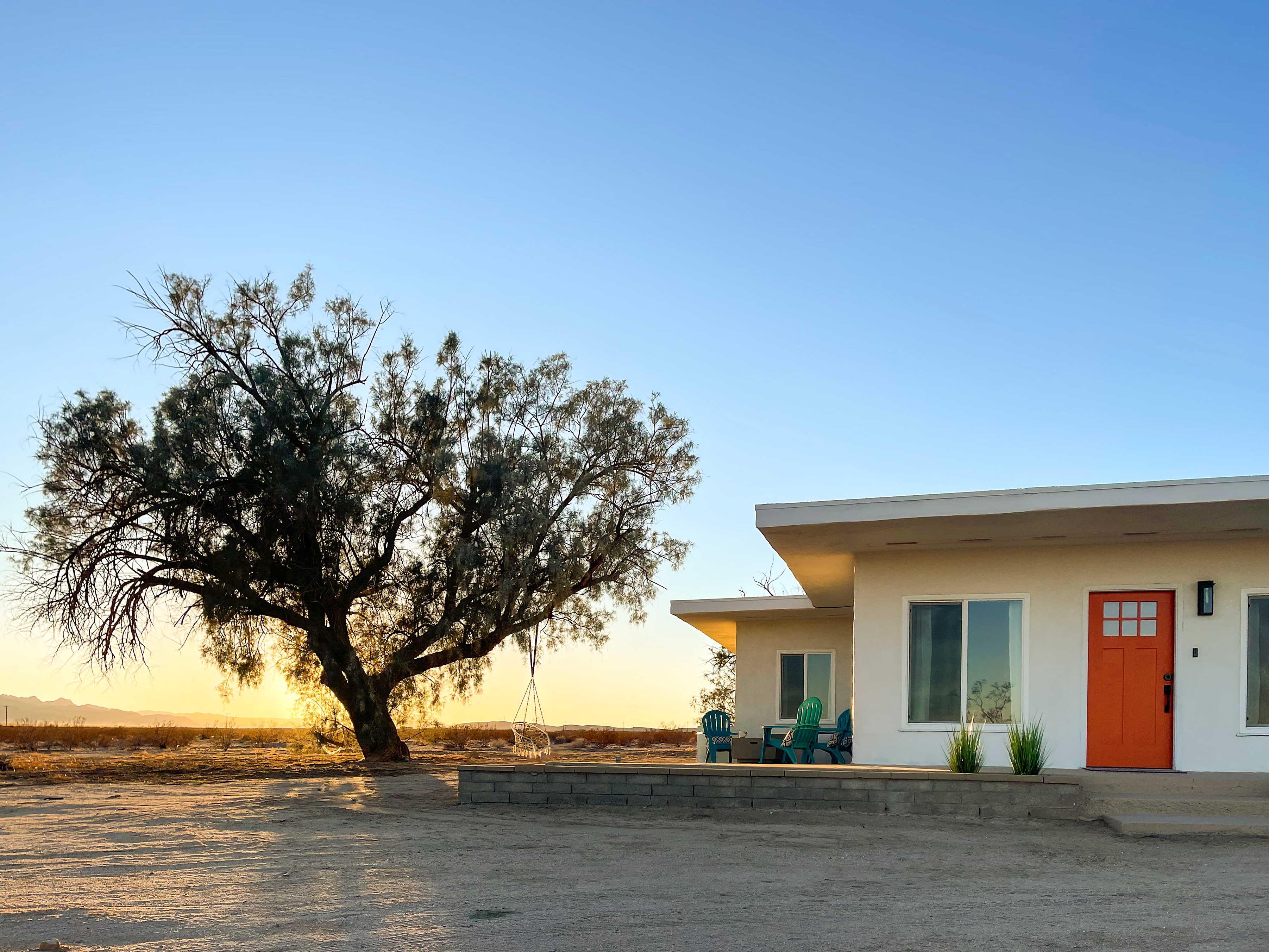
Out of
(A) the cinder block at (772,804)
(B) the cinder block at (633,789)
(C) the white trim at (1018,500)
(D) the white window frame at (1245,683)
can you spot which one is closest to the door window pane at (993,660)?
(C) the white trim at (1018,500)

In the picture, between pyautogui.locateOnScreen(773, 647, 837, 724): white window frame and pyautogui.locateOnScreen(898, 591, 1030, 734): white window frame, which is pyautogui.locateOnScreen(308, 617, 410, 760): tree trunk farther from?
pyautogui.locateOnScreen(898, 591, 1030, 734): white window frame

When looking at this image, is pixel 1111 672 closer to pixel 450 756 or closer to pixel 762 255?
pixel 762 255

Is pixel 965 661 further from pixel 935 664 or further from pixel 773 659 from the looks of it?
pixel 773 659

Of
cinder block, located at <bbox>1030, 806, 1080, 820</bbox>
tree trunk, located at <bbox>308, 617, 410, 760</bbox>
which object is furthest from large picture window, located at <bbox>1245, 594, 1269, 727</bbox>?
tree trunk, located at <bbox>308, 617, 410, 760</bbox>

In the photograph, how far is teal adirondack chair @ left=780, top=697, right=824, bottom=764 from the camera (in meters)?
13.9

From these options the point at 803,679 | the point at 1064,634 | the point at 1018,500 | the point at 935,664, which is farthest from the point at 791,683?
the point at 1018,500

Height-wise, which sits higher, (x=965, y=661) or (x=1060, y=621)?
(x=1060, y=621)

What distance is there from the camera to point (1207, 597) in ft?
37.7

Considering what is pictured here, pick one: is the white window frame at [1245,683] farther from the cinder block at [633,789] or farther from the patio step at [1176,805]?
the cinder block at [633,789]

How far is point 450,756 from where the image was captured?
908 inches

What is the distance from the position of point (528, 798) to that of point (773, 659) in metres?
9.48

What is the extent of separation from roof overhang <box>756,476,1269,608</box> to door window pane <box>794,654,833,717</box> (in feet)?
22.5

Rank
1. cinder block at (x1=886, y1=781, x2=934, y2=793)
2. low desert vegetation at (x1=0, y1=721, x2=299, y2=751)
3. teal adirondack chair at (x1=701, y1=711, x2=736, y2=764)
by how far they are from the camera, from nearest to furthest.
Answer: cinder block at (x1=886, y1=781, x2=934, y2=793) < teal adirondack chair at (x1=701, y1=711, x2=736, y2=764) < low desert vegetation at (x1=0, y1=721, x2=299, y2=751)

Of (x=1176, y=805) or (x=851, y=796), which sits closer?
(x=1176, y=805)
